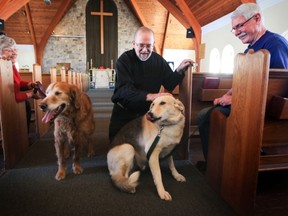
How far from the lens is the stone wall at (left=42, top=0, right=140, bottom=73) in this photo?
16.1 meters

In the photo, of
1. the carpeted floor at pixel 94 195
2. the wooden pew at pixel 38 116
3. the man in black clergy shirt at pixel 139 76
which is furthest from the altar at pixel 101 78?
the carpeted floor at pixel 94 195

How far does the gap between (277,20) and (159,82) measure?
574cm

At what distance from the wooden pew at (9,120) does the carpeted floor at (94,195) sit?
19 cm

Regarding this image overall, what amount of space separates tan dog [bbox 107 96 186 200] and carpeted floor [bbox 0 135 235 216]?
0.13 metres

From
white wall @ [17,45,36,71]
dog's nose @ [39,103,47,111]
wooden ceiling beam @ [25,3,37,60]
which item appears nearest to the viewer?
dog's nose @ [39,103,47,111]

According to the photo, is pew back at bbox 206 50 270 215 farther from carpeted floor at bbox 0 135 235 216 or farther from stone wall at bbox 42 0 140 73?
stone wall at bbox 42 0 140 73

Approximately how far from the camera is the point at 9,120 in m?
2.64

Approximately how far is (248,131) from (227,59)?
30.6ft

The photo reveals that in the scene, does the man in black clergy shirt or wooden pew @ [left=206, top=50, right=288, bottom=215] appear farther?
the man in black clergy shirt

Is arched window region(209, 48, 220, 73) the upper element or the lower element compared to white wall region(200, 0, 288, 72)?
lower

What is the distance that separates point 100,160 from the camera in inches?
114

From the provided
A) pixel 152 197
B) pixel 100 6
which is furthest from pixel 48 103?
pixel 100 6

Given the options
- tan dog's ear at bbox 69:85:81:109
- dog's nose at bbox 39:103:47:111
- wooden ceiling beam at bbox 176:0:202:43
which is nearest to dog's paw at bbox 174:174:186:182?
tan dog's ear at bbox 69:85:81:109

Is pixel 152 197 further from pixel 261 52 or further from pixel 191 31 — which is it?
pixel 191 31
